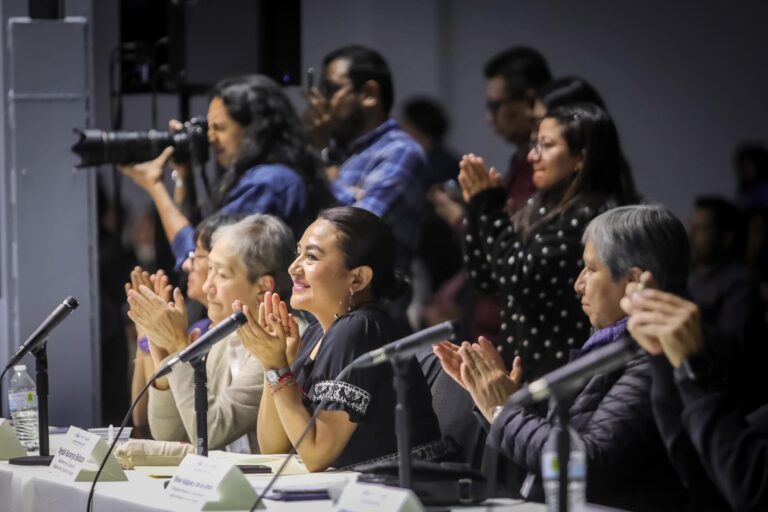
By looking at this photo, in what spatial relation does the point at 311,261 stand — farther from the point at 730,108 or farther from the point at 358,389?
the point at 730,108

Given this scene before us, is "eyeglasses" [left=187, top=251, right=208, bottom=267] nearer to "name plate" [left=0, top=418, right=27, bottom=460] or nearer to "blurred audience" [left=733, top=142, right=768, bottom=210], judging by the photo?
"name plate" [left=0, top=418, right=27, bottom=460]

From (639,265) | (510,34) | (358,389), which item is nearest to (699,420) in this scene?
(639,265)

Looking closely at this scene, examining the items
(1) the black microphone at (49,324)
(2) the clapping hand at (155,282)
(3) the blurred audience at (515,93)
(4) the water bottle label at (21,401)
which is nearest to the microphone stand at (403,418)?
(1) the black microphone at (49,324)

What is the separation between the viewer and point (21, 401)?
4000 millimetres

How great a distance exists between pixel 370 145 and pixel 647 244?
196 centimetres

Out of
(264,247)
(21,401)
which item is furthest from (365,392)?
(21,401)

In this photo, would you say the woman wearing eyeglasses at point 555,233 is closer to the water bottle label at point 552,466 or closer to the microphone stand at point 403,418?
the microphone stand at point 403,418

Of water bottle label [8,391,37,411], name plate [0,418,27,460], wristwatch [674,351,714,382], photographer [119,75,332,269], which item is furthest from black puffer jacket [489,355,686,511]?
photographer [119,75,332,269]

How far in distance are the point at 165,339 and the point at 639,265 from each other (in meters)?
1.28

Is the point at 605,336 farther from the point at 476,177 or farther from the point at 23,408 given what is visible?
the point at 23,408

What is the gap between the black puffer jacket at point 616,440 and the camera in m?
2.76

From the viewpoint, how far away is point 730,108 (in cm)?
689

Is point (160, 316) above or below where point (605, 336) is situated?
below

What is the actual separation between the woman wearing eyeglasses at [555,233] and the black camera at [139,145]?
1308 mm
